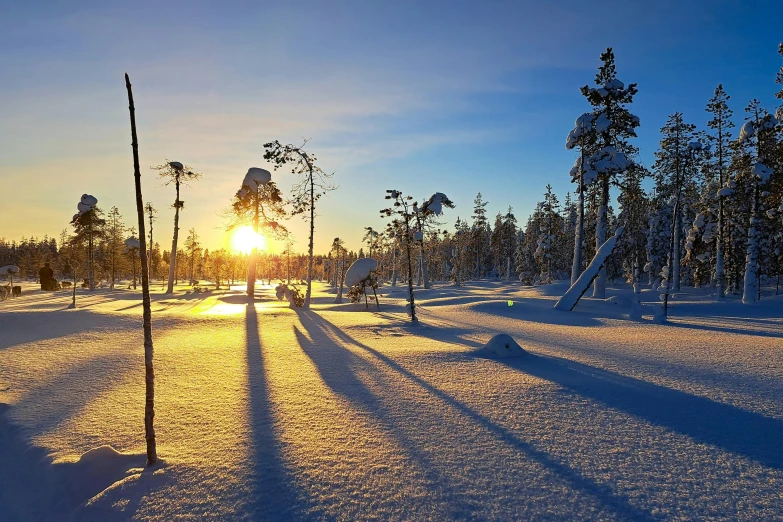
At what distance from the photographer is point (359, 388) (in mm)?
7020

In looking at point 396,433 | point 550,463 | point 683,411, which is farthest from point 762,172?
point 396,433

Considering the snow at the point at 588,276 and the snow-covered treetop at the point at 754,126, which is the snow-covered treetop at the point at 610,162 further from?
the snow-covered treetop at the point at 754,126

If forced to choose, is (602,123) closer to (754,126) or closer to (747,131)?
(747,131)

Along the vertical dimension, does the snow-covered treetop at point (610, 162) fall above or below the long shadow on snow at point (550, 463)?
above

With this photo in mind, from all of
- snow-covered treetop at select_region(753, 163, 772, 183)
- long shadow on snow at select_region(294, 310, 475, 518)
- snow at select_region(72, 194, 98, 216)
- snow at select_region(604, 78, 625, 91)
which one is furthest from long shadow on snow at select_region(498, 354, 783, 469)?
snow at select_region(72, 194, 98, 216)

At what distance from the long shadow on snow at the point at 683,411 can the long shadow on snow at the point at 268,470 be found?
16.8 feet

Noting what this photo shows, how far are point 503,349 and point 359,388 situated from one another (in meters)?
3.98

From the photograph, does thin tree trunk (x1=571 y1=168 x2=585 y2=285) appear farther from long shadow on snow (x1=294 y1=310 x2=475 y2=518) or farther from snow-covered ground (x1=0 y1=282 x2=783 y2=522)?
long shadow on snow (x1=294 y1=310 x2=475 y2=518)

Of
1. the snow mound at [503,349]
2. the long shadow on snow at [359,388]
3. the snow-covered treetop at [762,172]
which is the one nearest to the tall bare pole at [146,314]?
the long shadow on snow at [359,388]

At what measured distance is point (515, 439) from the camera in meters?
4.93

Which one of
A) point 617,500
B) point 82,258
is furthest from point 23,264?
point 617,500

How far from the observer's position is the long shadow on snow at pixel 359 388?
3939 mm

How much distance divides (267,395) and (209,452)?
2024 millimetres

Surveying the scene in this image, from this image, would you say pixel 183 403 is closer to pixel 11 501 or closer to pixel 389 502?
pixel 11 501
